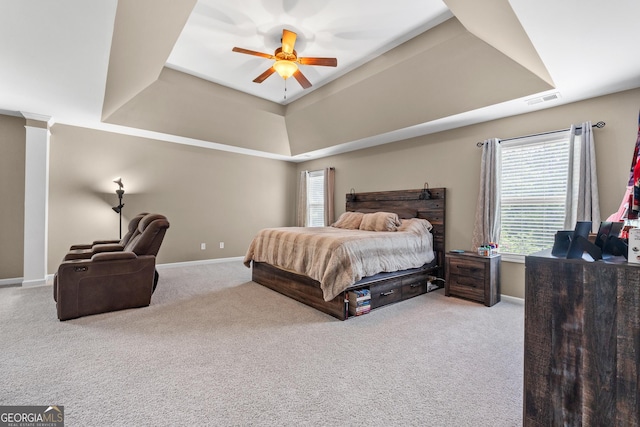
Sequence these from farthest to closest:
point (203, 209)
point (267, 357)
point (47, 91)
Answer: point (203, 209) < point (47, 91) < point (267, 357)

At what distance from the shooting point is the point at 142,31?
2535mm

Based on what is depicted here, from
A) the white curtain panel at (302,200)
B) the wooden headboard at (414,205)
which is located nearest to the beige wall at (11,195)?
the white curtain panel at (302,200)

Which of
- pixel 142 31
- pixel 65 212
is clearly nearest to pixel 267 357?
pixel 142 31

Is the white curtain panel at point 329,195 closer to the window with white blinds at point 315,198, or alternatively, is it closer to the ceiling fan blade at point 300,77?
the window with white blinds at point 315,198

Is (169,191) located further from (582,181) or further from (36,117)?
(582,181)

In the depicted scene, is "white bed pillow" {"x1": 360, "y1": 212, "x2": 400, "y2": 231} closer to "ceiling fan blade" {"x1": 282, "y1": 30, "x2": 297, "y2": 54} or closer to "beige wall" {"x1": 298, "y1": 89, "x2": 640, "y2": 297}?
"beige wall" {"x1": 298, "y1": 89, "x2": 640, "y2": 297}

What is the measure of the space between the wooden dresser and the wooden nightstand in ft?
8.11

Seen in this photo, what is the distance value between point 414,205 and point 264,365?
3.71 m

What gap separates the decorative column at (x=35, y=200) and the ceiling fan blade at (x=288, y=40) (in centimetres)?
381

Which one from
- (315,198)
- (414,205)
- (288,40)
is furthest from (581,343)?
(315,198)

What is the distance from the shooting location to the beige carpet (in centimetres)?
162

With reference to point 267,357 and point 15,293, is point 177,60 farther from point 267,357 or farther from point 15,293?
point 267,357

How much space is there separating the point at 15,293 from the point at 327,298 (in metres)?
4.25

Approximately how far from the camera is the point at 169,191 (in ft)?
18.1
